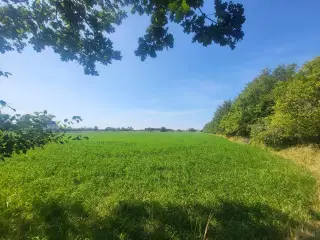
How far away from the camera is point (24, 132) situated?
13.8 feet

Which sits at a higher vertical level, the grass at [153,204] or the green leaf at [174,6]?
the green leaf at [174,6]

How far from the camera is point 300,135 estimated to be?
19.2 metres

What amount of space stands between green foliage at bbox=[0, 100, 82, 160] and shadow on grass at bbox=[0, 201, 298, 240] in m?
1.88

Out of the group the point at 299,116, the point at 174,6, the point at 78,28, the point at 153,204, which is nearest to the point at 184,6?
the point at 174,6

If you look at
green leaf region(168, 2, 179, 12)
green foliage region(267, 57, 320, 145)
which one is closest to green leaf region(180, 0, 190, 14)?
green leaf region(168, 2, 179, 12)

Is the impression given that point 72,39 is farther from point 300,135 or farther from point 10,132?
point 300,135

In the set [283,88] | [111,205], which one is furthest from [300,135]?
[111,205]

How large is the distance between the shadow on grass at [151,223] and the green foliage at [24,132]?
1.88m

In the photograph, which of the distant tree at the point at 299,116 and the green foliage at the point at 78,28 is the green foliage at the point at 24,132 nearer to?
the green foliage at the point at 78,28

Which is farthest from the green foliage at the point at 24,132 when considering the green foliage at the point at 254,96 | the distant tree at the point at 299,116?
the green foliage at the point at 254,96

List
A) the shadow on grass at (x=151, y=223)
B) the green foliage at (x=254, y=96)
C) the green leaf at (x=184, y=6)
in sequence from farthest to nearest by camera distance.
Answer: the green foliage at (x=254, y=96) → the shadow on grass at (x=151, y=223) → the green leaf at (x=184, y=6)

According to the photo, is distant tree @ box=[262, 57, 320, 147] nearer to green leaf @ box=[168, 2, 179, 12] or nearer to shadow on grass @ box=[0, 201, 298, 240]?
shadow on grass @ box=[0, 201, 298, 240]

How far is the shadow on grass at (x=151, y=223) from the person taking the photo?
480 centimetres

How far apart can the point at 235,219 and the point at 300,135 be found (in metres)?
17.1
